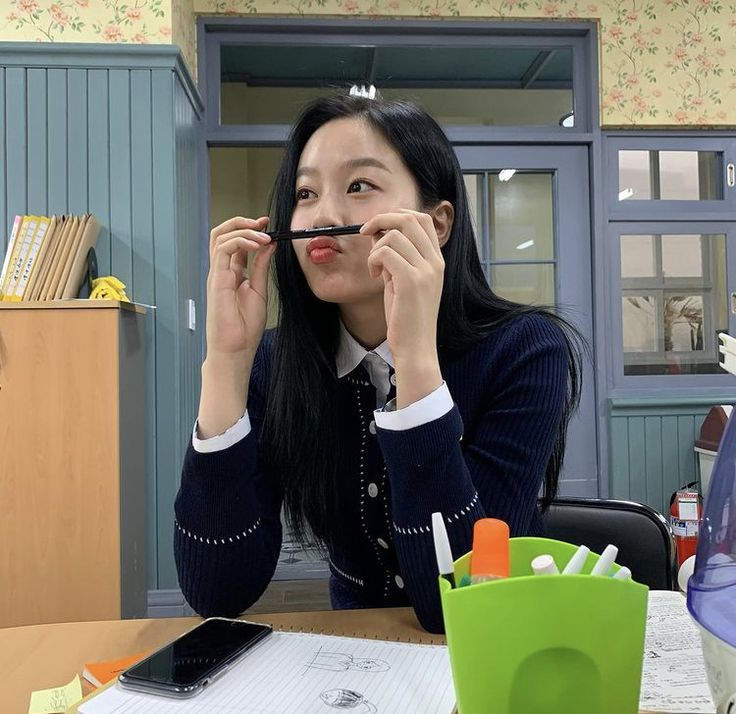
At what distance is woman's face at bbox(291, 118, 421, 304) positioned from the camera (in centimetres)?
90

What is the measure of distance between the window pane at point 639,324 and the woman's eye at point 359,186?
8.71ft

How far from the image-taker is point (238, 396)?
893 mm

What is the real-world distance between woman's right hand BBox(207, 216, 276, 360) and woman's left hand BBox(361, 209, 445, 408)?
0.22 meters

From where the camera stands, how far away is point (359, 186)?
3.03ft

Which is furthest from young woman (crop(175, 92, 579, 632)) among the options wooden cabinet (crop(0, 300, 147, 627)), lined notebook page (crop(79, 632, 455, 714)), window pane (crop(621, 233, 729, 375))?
window pane (crop(621, 233, 729, 375))

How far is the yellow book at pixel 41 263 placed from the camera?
2.14 metres

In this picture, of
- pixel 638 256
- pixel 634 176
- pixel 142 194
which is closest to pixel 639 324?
pixel 638 256

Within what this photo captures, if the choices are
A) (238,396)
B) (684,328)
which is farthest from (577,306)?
(238,396)

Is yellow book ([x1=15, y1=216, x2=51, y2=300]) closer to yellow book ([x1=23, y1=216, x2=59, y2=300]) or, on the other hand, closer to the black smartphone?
yellow book ([x1=23, y1=216, x2=59, y2=300])

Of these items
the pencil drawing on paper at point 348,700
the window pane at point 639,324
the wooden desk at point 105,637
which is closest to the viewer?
the pencil drawing on paper at point 348,700

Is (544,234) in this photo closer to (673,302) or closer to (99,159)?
(673,302)

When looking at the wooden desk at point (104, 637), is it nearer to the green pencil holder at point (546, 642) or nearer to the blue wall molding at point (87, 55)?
the green pencil holder at point (546, 642)

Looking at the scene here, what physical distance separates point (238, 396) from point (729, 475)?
2.05 feet

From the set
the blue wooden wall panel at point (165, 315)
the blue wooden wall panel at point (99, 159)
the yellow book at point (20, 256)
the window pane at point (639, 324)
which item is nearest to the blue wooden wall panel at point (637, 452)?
the window pane at point (639, 324)
